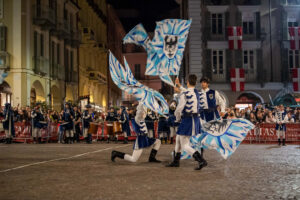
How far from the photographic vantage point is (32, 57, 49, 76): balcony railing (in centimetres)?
3081

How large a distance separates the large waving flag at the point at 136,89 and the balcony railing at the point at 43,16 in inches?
850

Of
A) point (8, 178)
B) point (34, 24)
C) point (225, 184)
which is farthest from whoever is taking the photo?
point (34, 24)

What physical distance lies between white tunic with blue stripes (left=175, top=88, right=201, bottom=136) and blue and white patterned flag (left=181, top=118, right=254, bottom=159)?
54 centimetres

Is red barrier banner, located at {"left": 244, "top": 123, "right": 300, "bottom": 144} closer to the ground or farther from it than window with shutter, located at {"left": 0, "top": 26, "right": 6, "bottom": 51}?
closer to the ground

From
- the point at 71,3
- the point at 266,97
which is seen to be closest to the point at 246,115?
the point at 266,97

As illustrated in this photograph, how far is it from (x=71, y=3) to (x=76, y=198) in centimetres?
3534

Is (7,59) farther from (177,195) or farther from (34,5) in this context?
(177,195)

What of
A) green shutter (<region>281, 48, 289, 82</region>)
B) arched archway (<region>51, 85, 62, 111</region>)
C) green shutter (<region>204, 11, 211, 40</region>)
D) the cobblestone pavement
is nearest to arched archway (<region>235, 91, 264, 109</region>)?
green shutter (<region>281, 48, 289, 82</region>)

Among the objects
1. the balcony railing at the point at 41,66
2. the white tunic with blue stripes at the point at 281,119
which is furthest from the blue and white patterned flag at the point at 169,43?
the balcony railing at the point at 41,66

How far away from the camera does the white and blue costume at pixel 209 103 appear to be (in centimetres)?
1213

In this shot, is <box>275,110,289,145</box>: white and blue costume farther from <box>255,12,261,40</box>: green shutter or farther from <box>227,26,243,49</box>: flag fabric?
<box>255,12,261,40</box>: green shutter

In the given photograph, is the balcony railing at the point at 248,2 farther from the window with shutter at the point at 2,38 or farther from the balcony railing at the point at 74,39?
the window with shutter at the point at 2,38

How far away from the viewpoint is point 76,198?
6215 millimetres

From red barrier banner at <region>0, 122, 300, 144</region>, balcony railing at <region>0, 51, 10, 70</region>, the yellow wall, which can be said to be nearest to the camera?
red barrier banner at <region>0, 122, 300, 144</region>
